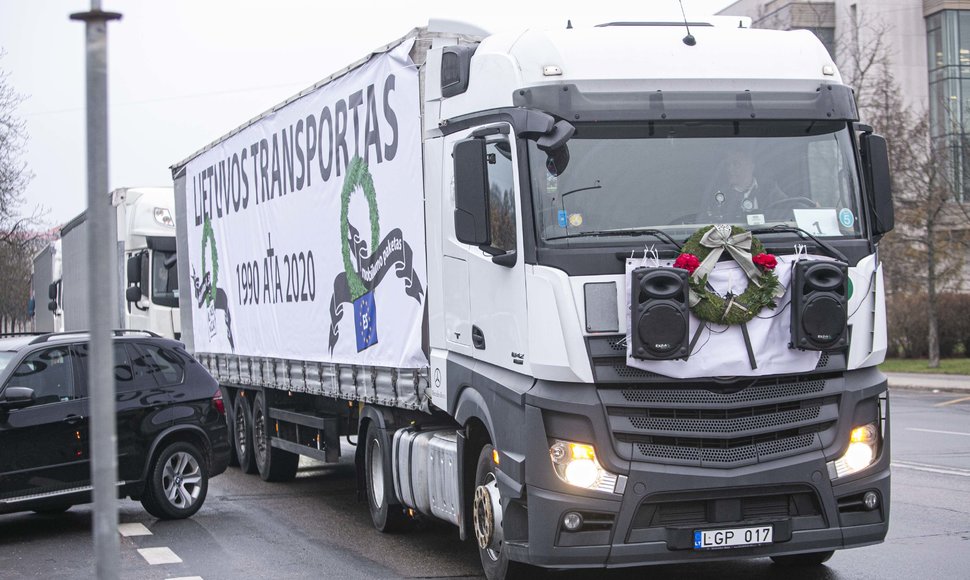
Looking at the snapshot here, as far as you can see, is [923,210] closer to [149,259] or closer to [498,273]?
[149,259]

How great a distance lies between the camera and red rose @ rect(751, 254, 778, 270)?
6.87m

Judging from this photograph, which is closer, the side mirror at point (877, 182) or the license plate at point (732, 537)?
the license plate at point (732, 537)

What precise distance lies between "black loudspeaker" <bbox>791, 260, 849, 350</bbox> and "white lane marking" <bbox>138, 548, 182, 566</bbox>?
5099mm

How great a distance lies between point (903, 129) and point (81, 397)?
1090 inches

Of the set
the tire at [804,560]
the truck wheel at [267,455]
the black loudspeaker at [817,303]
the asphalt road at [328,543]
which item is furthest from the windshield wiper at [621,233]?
the truck wheel at [267,455]

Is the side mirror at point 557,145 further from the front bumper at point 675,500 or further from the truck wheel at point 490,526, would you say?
the truck wheel at point 490,526

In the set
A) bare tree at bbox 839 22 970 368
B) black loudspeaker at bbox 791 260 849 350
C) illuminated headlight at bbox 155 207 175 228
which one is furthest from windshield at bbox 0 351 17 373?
bare tree at bbox 839 22 970 368

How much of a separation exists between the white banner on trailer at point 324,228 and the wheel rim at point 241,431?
80cm

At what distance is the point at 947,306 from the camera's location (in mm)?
36000

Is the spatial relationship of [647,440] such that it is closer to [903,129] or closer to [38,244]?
[903,129]

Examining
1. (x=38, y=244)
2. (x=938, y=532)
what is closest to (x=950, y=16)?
(x=38, y=244)

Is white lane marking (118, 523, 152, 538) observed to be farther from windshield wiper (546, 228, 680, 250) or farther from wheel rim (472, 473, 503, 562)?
windshield wiper (546, 228, 680, 250)

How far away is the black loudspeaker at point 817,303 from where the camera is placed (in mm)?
6902

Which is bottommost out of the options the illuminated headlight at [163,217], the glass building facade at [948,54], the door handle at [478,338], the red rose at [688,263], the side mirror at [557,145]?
the door handle at [478,338]
